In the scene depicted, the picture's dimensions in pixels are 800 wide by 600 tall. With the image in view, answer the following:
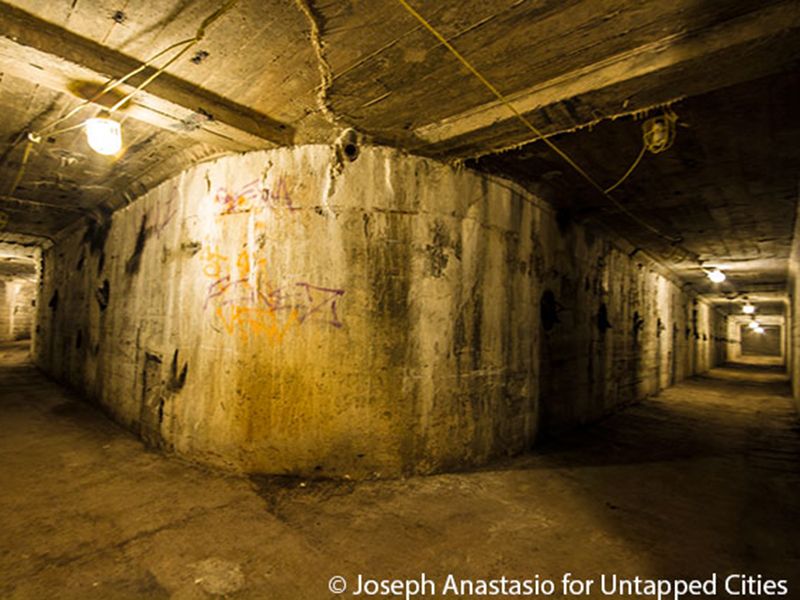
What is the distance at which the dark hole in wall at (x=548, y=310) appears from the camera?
20.1 ft

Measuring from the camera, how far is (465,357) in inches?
190

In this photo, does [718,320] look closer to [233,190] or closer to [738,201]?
[738,201]

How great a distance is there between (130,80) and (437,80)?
274 cm

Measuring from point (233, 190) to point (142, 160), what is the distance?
192 centimetres

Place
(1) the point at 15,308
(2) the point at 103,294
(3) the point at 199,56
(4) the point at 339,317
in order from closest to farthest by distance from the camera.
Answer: (3) the point at 199,56 < (4) the point at 339,317 < (2) the point at 103,294 < (1) the point at 15,308

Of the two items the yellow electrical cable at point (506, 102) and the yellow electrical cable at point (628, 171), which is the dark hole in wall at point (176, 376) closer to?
the yellow electrical cable at point (506, 102)

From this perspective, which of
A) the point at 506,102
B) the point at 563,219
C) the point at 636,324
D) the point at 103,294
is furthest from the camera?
the point at 636,324

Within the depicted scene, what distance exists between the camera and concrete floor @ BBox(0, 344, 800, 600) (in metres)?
2.76

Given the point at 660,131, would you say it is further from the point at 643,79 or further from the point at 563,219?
the point at 563,219

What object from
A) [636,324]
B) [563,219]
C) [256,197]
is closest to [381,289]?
[256,197]

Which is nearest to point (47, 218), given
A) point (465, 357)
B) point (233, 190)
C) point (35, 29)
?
point (233, 190)

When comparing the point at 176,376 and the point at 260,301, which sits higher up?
the point at 260,301

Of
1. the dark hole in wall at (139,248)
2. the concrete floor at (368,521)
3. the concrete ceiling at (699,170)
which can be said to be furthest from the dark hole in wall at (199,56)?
the concrete floor at (368,521)

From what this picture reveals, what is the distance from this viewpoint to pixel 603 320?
8.16 metres
